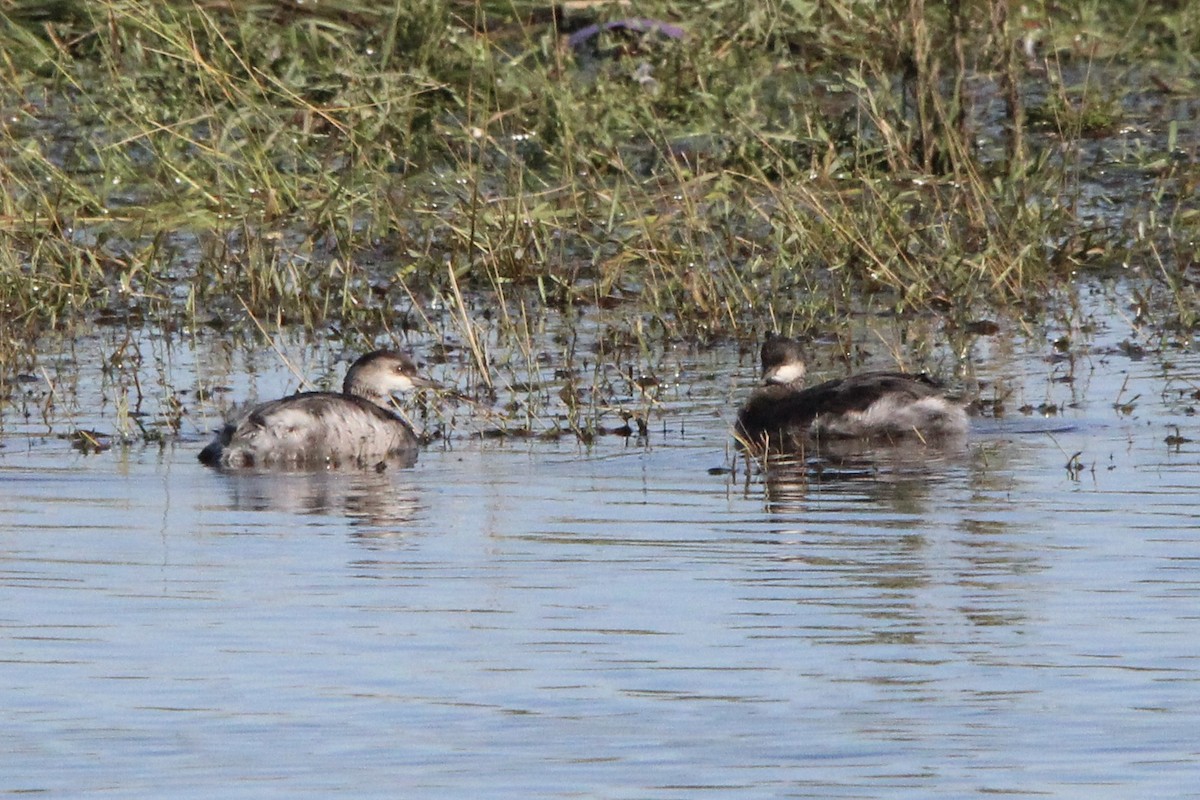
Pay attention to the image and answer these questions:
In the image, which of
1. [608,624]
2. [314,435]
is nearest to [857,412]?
[314,435]

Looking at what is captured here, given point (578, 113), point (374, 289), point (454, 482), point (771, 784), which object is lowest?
point (771, 784)

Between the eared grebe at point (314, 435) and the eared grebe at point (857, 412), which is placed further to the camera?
the eared grebe at point (857, 412)

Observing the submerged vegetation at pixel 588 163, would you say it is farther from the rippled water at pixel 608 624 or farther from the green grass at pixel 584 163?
the rippled water at pixel 608 624

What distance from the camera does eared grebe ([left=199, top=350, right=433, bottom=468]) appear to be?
9836mm

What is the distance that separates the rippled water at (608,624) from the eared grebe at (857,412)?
289 mm

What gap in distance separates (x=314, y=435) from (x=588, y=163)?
4.83m

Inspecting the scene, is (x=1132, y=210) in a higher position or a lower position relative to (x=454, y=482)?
higher

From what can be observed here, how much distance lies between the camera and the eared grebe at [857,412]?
33.6 ft

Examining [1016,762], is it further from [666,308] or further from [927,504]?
[666,308]

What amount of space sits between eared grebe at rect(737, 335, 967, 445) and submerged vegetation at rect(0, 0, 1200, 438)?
3.79ft

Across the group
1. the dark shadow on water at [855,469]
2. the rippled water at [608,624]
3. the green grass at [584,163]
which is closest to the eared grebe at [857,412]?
the dark shadow on water at [855,469]

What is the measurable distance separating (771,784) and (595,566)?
2.13 m

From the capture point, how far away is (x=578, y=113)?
1517 cm

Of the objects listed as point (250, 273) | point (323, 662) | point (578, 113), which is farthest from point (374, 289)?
point (323, 662)
